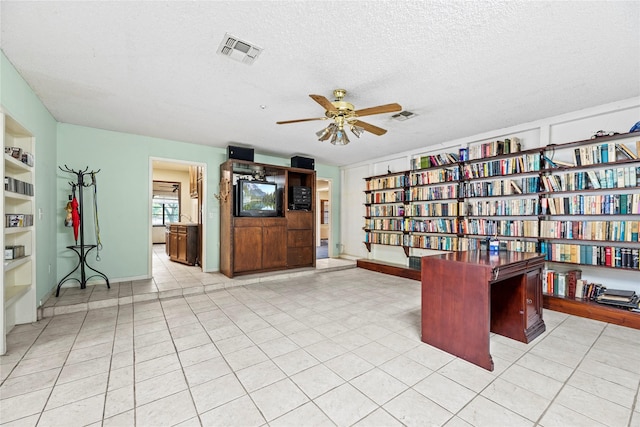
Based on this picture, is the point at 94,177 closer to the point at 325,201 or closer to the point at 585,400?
the point at 585,400

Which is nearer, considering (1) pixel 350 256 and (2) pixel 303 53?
(2) pixel 303 53

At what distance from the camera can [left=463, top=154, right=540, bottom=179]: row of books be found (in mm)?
3859

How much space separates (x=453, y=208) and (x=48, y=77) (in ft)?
18.2

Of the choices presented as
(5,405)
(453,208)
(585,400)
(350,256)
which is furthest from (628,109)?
(5,405)

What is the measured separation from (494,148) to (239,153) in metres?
4.25

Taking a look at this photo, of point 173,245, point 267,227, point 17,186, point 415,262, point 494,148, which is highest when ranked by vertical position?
point 494,148

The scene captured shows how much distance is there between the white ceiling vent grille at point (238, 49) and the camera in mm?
2128

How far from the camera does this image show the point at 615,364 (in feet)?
7.13

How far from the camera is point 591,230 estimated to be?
335cm

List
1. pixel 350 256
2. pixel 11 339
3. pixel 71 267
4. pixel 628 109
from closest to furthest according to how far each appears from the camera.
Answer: pixel 11 339 < pixel 628 109 < pixel 71 267 < pixel 350 256

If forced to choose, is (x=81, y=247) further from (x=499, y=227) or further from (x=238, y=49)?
(x=499, y=227)

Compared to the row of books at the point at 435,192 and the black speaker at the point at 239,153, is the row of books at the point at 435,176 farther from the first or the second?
the black speaker at the point at 239,153

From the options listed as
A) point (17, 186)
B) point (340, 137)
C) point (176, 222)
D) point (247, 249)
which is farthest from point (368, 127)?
point (176, 222)

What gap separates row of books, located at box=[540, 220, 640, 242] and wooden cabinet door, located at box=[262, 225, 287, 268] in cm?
414
